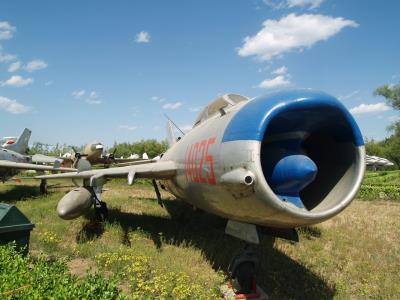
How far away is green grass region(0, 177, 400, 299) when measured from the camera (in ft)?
17.9

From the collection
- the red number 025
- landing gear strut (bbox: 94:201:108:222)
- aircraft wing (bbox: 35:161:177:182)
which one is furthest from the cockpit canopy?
landing gear strut (bbox: 94:201:108:222)

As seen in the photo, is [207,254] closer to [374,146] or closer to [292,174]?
[292,174]

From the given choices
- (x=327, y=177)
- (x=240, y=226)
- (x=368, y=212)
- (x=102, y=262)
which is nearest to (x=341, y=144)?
(x=327, y=177)

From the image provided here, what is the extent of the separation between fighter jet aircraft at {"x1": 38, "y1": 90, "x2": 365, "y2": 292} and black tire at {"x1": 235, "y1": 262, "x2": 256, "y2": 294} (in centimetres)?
1

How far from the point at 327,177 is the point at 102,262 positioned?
455 centimetres

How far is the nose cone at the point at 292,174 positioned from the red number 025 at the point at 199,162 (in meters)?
0.93

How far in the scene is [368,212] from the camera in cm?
1372

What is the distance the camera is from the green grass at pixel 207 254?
546cm

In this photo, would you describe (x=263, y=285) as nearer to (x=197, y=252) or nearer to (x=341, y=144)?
(x=197, y=252)

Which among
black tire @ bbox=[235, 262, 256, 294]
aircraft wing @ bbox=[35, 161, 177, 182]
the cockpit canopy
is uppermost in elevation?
the cockpit canopy

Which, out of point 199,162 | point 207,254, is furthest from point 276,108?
point 207,254

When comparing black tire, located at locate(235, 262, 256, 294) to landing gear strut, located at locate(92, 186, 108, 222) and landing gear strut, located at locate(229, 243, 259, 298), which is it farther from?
landing gear strut, located at locate(92, 186, 108, 222)

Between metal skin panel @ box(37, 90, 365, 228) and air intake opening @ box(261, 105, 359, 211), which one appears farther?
air intake opening @ box(261, 105, 359, 211)

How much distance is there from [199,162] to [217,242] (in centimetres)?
337
